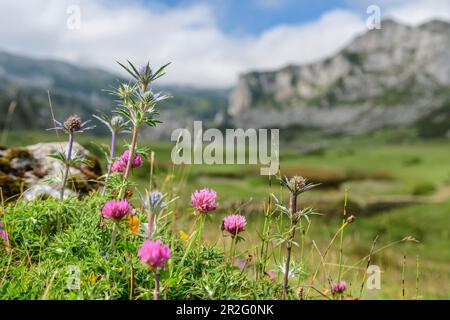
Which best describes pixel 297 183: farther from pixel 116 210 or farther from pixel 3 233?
pixel 3 233

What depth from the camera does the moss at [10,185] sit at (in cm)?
630

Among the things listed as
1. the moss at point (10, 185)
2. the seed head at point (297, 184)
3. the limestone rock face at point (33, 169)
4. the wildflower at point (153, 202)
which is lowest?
the wildflower at point (153, 202)

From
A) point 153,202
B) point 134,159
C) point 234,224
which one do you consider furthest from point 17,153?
point 153,202

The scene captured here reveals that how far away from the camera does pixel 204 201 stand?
148 inches

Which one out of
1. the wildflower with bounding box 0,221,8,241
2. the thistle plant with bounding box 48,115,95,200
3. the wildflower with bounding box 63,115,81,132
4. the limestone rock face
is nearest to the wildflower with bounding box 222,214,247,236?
the thistle plant with bounding box 48,115,95,200

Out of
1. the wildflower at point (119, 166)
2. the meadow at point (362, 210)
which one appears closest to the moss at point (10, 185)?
the meadow at point (362, 210)

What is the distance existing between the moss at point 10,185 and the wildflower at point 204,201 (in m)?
3.75

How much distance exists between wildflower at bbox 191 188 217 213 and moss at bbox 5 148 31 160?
14.8 ft

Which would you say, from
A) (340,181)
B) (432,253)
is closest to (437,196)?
(340,181)

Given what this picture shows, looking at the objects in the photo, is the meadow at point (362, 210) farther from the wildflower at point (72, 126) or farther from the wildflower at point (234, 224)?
the wildflower at point (72, 126)

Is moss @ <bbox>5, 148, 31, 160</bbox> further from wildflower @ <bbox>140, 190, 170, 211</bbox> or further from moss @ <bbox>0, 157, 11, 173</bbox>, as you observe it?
wildflower @ <bbox>140, 190, 170, 211</bbox>

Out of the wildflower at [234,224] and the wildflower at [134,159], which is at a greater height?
the wildflower at [134,159]

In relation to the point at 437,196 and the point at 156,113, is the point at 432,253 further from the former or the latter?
the point at 437,196
